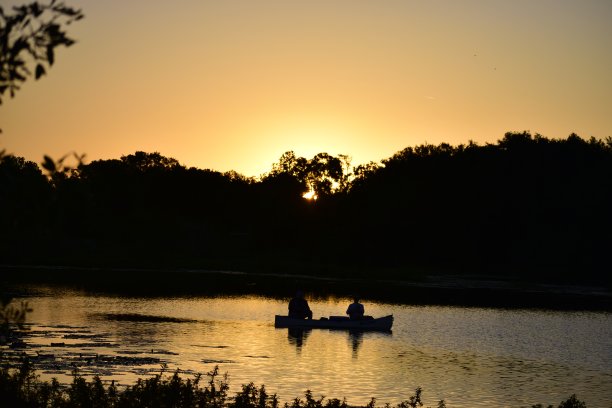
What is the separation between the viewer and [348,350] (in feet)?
145

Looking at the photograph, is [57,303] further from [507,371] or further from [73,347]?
[507,371]

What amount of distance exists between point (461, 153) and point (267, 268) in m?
45.2

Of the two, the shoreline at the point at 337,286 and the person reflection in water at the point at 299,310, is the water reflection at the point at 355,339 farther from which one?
the shoreline at the point at 337,286

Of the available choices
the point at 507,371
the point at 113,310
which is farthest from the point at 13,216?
the point at 113,310

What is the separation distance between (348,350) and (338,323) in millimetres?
8006

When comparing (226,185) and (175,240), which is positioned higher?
(226,185)

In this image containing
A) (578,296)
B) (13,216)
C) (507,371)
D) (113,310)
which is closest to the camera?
(13,216)

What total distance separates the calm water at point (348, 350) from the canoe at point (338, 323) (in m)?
0.64

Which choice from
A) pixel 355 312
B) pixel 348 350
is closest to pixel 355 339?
pixel 355 312

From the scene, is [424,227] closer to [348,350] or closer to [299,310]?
[299,310]

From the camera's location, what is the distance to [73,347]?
36.7 meters

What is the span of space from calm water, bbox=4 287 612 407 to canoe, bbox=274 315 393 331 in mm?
638

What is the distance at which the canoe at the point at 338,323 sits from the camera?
52.0 metres

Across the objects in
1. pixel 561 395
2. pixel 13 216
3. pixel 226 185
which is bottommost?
pixel 561 395
